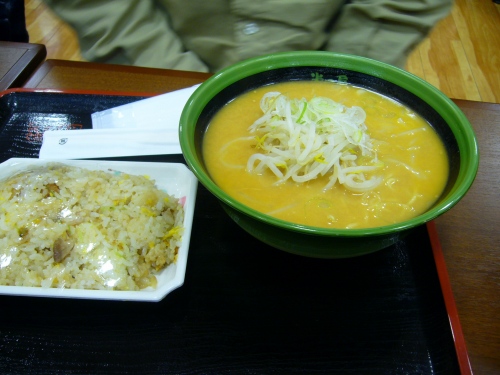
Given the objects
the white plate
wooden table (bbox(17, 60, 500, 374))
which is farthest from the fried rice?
wooden table (bbox(17, 60, 500, 374))

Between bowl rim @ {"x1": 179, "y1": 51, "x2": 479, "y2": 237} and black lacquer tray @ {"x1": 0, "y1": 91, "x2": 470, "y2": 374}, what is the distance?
11.8 inches

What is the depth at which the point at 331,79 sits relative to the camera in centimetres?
135

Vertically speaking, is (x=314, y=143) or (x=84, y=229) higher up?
(x=314, y=143)

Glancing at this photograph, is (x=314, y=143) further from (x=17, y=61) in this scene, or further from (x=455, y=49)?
(x=455, y=49)

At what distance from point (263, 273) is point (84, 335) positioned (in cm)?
48

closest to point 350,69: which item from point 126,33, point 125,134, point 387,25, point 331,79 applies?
point 331,79

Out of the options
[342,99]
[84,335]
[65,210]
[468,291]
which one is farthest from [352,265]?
[65,210]

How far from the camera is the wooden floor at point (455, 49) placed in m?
3.61

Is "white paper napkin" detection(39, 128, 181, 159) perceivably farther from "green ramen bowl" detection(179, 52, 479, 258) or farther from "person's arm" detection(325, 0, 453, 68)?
"person's arm" detection(325, 0, 453, 68)

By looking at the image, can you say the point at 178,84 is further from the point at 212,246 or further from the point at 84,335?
the point at 84,335

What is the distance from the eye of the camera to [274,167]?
3.53 ft

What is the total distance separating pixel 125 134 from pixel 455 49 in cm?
378

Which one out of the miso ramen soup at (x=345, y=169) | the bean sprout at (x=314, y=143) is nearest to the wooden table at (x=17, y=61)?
the miso ramen soup at (x=345, y=169)

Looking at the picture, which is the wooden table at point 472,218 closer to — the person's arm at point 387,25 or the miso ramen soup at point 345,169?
→ the miso ramen soup at point 345,169
